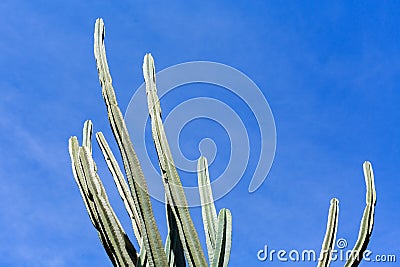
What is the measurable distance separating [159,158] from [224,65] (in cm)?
109

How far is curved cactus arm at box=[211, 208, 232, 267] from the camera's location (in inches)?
107

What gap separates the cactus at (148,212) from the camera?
269 centimetres

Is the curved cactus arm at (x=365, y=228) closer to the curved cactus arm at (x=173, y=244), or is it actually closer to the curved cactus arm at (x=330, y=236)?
the curved cactus arm at (x=330, y=236)

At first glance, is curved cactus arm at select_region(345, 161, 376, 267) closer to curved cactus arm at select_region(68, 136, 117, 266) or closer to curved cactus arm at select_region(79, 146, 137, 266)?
curved cactus arm at select_region(79, 146, 137, 266)

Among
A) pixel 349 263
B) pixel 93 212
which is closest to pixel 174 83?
pixel 93 212

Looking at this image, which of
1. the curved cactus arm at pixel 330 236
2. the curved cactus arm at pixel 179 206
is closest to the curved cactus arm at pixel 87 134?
the curved cactus arm at pixel 179 206

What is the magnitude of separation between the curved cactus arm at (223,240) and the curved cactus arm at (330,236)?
0.58 m

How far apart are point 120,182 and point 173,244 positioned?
55cm

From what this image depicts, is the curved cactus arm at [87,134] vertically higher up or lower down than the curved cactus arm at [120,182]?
higher up

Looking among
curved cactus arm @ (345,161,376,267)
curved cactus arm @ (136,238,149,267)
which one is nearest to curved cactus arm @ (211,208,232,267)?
curved cactus arm @ (136,238,149,267)

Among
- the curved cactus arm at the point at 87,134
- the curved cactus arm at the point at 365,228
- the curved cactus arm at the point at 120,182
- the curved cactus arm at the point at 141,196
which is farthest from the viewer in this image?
the curved cactus arm at the point at 87,134

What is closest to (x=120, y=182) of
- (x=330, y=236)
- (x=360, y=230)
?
(x=330, y=236)

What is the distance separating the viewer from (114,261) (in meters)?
2.82

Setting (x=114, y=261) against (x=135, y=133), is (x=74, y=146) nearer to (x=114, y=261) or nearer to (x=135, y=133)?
(x=135, y=133)
